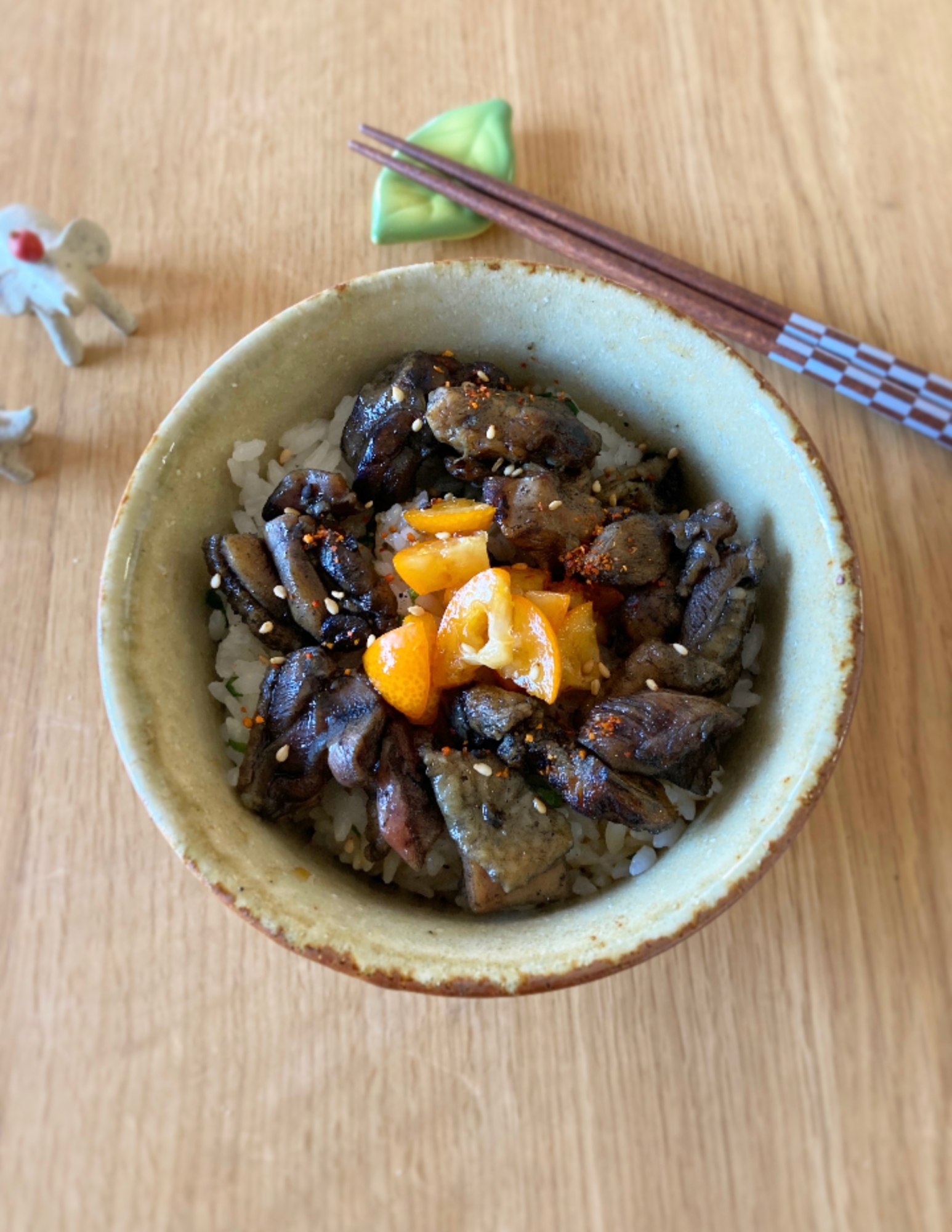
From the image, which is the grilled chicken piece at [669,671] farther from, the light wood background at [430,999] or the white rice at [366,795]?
the light wood background at [430,999]

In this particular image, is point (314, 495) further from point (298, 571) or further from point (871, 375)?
point (871, 375)

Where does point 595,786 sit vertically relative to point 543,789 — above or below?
above

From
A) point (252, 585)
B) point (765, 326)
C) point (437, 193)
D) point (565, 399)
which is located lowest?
point (252, 585)

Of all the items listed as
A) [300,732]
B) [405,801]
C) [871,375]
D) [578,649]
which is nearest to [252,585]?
[300,732]

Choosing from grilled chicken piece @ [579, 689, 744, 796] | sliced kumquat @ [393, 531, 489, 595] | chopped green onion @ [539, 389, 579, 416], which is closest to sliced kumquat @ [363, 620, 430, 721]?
sliced kumquat @ [393, 531, 489, 595]

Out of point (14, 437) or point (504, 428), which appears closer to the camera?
point (504, 428)

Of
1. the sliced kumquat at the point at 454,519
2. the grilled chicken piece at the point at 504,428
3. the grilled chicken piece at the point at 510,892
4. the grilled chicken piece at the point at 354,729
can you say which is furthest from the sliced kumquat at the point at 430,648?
the grilled chicken piece at the point at 504,428
